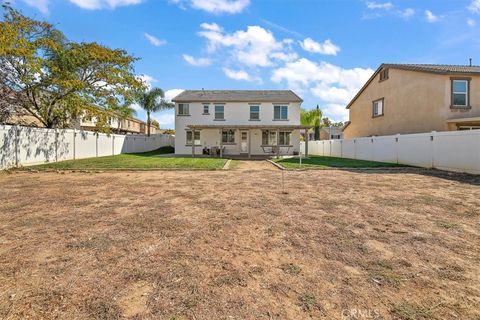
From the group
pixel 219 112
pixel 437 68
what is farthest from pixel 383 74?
pixel 219 112

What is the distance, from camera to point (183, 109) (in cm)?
2811

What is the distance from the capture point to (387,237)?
15.1 feet

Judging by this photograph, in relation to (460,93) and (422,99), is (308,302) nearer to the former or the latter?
(460,93)

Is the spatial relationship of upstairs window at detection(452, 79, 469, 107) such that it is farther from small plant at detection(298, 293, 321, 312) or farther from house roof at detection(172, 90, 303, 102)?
small plant at detection(298, 293, 321, 312)

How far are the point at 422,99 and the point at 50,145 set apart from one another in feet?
81.0

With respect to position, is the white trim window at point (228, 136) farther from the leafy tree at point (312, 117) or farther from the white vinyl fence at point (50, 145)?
the leafy tree at point (312, 117)

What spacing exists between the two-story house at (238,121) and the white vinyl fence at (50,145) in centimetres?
657

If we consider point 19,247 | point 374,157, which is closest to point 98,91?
point 19,247

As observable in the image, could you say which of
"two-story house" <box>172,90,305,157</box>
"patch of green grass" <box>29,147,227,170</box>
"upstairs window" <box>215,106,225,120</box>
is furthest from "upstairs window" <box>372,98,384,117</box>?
"patch of green grass" <box>29,147,227,170</box>

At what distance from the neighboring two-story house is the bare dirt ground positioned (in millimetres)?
13758

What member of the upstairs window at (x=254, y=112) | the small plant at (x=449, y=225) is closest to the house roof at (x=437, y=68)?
the upstairs window at (x=254, y=112)

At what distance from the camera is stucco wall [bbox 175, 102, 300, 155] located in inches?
1081

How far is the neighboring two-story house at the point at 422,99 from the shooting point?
18.2m

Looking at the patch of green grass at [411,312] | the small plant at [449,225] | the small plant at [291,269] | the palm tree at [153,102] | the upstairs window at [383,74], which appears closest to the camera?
the patch of green grass at [411,312]
